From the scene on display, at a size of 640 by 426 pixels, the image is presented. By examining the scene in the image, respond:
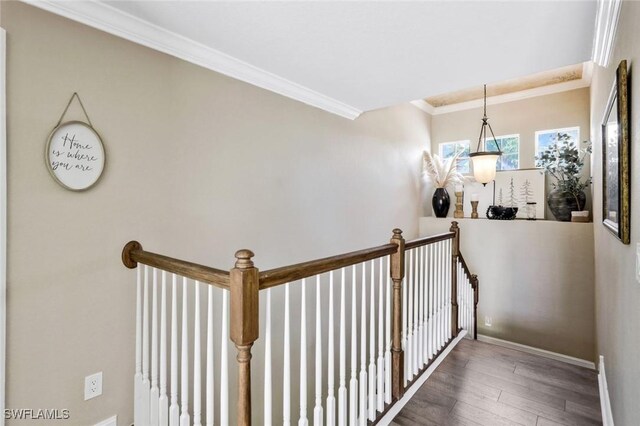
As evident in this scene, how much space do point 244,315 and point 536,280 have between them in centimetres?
430

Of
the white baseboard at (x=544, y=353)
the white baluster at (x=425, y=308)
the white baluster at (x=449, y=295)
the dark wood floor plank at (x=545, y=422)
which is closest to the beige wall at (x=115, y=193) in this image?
the white baluster at (x=425, y=308)

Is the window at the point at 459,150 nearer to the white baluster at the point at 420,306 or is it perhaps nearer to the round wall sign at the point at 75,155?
the white baluster at the point at 420,306

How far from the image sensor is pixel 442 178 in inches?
197

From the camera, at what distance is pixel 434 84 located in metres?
2.81

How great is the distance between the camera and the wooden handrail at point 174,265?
1.32m

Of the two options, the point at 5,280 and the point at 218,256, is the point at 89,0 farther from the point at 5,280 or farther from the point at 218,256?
the point at 218,256

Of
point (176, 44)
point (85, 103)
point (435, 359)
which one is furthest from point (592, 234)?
point (85, 103)

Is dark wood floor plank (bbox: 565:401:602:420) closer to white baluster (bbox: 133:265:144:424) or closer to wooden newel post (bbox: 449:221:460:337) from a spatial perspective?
wooden newel post (bbox: 449:221:460:337)

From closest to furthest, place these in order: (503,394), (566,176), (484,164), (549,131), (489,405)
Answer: (489,405) < (503,394) < (484,164) < (566,176) < (549,131)

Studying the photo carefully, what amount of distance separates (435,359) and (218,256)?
209 centimetres

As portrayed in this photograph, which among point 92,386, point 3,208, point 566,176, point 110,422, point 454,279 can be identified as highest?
point 566,176

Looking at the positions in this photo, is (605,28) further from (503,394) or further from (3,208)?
(3,208)

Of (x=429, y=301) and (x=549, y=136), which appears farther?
(x=549, y=136)

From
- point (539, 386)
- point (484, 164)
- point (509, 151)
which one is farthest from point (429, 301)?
point (509, 151)
